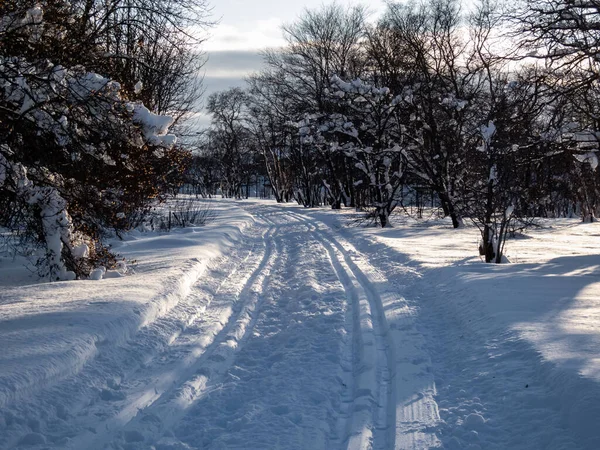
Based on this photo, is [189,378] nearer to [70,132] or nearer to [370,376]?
[370,376]

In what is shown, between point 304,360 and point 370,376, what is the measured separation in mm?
861

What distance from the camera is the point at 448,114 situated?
76.2 feet

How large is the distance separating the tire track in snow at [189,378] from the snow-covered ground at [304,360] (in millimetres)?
22

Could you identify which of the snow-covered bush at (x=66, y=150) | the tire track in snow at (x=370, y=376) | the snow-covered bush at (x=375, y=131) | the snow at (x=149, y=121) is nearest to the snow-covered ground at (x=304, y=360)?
the tire track in snow at (x=370, y=376)

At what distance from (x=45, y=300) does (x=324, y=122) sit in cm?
1948

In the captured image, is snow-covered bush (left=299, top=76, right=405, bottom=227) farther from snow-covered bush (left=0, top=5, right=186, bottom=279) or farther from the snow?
the snow

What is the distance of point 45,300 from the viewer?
25.7 ft

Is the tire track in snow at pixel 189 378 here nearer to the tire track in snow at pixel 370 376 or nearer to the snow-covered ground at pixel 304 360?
the snow-covered ground at pixel 304 360

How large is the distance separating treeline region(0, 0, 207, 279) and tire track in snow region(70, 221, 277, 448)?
284cm

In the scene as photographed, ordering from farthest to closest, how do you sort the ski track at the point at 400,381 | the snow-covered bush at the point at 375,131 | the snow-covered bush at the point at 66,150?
1. the snow-covered bush at the point at 375,131
2. the snow-covered bush at the point at 66,150
3. the ski track at the point at 400,381

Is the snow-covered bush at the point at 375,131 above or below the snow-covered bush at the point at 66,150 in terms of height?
above

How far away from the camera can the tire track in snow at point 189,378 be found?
4.29 meters

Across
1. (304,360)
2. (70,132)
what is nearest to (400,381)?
(304,360)

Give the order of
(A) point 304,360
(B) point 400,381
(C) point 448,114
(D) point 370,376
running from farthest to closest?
(C) point 448,114 < (A) point 304,360 < (D) point 370,376 < (B) point 400,381
